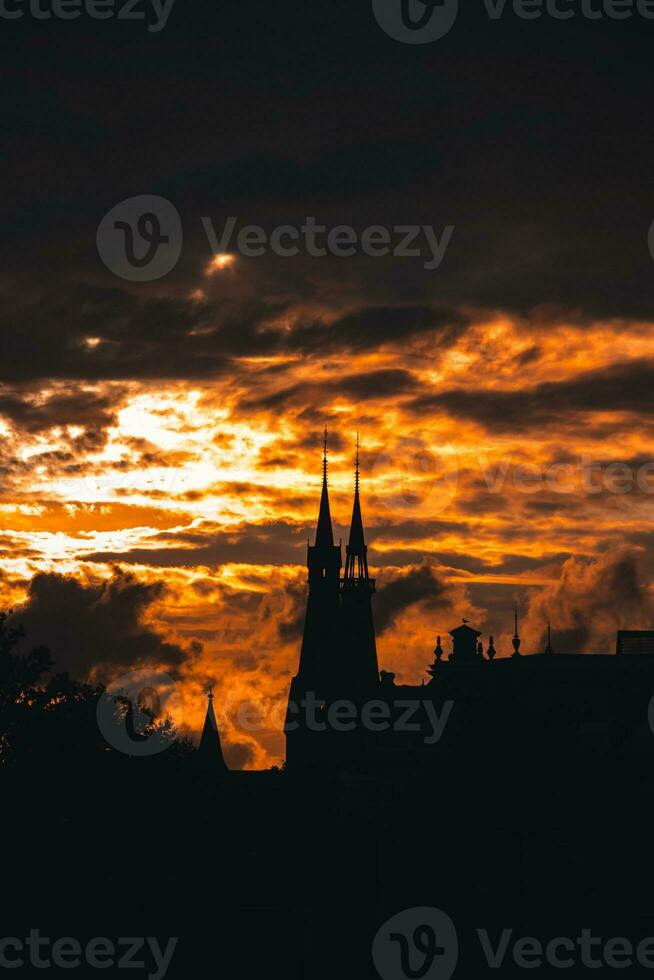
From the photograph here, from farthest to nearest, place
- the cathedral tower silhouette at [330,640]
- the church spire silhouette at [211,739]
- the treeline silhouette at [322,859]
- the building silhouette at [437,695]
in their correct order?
the cathedral tower silhouette at [330,640] → the church spire silhouette at [211,739] → the building silhouette at [437,695] → the treeline silhouette at [322,859]

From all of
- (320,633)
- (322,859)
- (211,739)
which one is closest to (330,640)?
(320,633)

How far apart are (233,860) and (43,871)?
10.00 meters

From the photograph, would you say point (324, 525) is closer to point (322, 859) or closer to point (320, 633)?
point (320, 633)

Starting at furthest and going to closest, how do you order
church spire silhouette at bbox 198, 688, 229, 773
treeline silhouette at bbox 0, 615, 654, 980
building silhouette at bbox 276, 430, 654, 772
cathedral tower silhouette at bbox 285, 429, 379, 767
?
cathedral tower silhouette at bbox 285, 429, 379, 767 < church spire silhouette at bbox 198, 688, 229, 773 < building silhouette at bbox 276, 430, 654, 772 < treeline silhouette at bbox 0, 615, 654, 980

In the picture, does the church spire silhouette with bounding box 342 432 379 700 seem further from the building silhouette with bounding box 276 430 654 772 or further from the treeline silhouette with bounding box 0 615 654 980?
the treeline silhouette with bounding box 0 615 654 980

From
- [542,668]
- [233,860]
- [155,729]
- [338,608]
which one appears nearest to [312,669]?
[338,608]

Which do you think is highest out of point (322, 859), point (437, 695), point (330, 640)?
point (330, 640)

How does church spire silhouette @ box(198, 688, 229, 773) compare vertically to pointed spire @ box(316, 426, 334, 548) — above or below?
below

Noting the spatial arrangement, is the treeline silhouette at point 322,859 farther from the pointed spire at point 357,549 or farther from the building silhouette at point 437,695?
the pointed spire at point 357,549

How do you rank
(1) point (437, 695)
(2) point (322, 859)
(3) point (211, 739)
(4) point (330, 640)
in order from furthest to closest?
(4) point (330, 640)
(3) point (211, 739)
(1) point (437, 695)
(2) point (322, 859)

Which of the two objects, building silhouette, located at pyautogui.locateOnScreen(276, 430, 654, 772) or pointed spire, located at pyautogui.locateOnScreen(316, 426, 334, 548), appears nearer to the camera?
building silhouette, located at pyautogui.locateOnScreen(276, 430, 654, 772)

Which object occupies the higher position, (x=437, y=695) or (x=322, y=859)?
(x=437, y=695)

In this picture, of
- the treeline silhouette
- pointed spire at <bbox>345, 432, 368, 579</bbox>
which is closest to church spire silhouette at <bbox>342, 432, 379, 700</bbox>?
pointed spire at <bbox>345, 432, 368, 579</bbox>

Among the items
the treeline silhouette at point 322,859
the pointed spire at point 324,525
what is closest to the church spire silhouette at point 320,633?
the pointed spire at point 324,525
